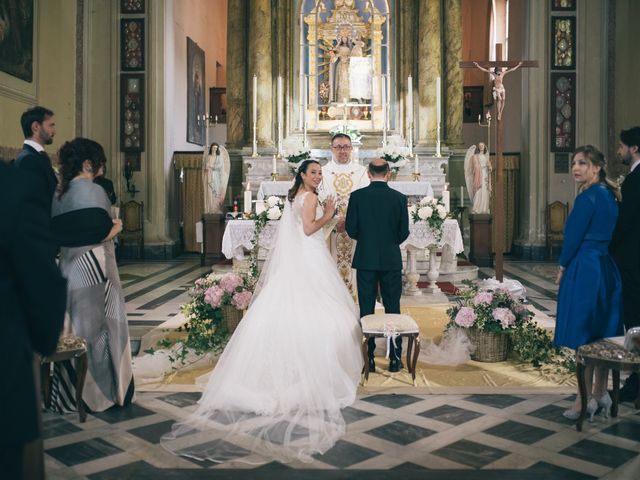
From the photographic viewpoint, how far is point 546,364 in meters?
6.14

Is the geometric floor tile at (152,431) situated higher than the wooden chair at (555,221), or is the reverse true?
the wooden chair at (555,221)

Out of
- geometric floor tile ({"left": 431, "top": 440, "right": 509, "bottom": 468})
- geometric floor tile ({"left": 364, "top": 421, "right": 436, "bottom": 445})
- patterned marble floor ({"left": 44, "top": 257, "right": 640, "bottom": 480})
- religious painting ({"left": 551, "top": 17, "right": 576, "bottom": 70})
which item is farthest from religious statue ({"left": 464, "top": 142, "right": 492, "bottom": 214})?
geometric floor tile ({"left": 431, "top": 440, "right": 509, "bottom": 468})

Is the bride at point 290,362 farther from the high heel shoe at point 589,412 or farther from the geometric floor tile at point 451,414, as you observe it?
the high heel shoe at point 589,412

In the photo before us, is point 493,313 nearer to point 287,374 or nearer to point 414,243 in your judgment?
point 287,374

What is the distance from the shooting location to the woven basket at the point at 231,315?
6.79m

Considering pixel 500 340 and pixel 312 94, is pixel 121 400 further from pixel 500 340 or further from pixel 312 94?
pixel 312 94

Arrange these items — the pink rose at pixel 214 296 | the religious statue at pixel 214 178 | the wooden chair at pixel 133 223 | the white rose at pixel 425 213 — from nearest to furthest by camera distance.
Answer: the pink rose at pixel 214 296
the white rose at pixel 425 213
the religious statue at pixel 214 178
the wooden chair at pixel 133 223

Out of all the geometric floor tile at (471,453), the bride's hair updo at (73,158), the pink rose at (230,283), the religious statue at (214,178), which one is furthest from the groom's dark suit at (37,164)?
the religious statue at (214,178)

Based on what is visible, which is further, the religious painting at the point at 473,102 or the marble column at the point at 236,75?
the religious painting at the point at 473,102

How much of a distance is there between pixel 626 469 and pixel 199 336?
375 centimetres

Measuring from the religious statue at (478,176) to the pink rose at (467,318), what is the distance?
286 inches

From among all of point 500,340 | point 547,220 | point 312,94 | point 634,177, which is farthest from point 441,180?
point 634,177

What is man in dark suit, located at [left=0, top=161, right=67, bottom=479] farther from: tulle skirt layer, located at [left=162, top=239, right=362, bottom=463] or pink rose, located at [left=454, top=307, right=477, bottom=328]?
pink rose, located at [left=454, top=307, right=477, bottom=328]

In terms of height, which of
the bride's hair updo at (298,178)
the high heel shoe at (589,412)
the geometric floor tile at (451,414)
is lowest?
the geometric floor tile at (451,414)
